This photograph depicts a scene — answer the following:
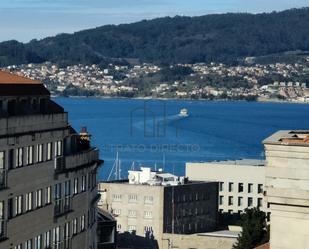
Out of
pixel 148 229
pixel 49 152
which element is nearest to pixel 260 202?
pixel 148 229

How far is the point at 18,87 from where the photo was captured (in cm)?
1919

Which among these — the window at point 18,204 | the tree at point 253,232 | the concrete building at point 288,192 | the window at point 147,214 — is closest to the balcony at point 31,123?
the window at point 18,204

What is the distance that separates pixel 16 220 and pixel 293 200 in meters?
10.7

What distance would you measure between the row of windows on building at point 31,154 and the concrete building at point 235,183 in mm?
42645

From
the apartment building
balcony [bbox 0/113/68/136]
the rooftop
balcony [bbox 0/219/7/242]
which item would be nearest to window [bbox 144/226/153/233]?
the apartment building

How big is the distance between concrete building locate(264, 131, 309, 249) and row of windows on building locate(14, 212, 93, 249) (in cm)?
1060

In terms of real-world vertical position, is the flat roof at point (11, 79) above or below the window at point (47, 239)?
above

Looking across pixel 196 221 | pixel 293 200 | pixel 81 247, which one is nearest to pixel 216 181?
pixel 196 221

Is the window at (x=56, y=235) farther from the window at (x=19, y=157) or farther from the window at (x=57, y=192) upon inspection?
the window at (x=19, y=157)

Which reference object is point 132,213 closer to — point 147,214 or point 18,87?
point 147,214

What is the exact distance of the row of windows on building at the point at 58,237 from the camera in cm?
1955

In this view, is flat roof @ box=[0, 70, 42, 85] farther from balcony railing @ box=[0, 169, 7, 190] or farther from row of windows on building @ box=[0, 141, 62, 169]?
balcony railing @ box=[0, 169, 7, 190]

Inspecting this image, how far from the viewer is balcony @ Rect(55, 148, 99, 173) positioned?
21.2m

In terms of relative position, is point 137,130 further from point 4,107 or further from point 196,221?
point 4,107
